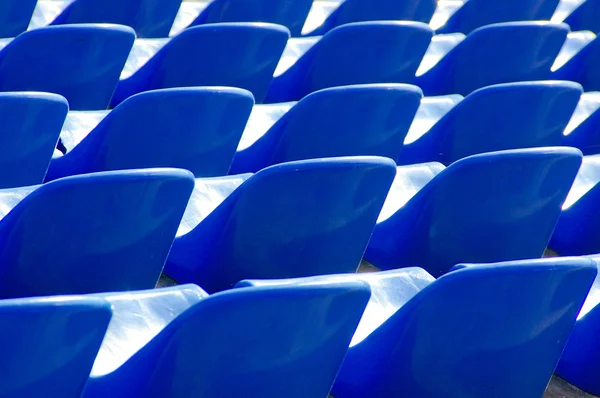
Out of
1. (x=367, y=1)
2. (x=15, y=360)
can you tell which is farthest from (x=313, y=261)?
(x=367, y=1)

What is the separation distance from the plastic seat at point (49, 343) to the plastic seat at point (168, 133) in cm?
109

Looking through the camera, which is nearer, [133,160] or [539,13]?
[133,160]

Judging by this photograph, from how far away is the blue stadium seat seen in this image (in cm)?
258

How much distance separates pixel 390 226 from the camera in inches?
95.5

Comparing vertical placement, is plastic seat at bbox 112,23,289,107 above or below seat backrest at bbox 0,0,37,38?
above

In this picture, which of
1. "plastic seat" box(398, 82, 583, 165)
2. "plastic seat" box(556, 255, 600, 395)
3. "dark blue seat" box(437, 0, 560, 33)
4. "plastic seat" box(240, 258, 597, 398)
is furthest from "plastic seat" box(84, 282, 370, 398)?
"dark blue seat" box(437, 0, 560, 33)

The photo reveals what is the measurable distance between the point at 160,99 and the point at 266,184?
0.52 metres

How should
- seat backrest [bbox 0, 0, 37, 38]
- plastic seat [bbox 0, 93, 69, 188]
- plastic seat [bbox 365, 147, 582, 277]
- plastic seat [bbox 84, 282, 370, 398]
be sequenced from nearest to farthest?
plastic seat [bbox 84, 282, 370, 398] → plastic seat [bbox 365, 147, 582, 277] → plastic seat [bbox 0, 93, 69, 188] → seat backrest [bbox 0, 0, 37, 38]

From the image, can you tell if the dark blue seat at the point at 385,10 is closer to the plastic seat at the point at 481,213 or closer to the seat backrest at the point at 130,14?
the seat backrest at the point at 130,14

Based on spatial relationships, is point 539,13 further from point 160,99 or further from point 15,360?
point 15,360

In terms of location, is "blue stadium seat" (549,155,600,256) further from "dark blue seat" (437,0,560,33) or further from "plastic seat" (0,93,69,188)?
"dark blue seat" (437,0,560,33)

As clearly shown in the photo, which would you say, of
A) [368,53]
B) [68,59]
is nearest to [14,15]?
[68,59]

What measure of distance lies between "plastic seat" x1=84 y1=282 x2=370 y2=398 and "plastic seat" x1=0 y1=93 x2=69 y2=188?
80 centimetres

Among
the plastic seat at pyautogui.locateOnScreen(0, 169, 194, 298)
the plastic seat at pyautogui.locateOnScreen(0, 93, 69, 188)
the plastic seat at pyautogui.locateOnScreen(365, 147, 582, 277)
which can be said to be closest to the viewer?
the plastic seat at pyautogui.locateOnScreen(0, 169, 194, 298)
